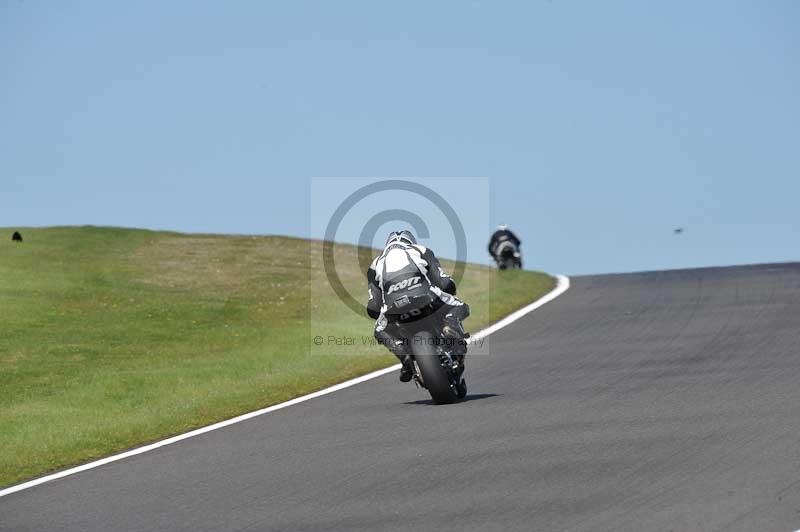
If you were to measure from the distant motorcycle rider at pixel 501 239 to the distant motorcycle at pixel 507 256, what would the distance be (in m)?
0.04

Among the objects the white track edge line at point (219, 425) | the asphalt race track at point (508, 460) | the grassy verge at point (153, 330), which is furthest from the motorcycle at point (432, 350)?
the grassy verge at point (153, 330)

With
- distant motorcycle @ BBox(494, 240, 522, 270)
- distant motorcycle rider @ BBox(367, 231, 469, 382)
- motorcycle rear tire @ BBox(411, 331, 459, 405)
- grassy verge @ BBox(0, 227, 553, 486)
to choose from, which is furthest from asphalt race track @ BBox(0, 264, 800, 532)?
distant motorcycle @ BBox(494, 240, 522, 270)

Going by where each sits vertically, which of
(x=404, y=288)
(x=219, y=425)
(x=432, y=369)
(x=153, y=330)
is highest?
(x=404, y=288)

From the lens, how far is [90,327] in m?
25.8

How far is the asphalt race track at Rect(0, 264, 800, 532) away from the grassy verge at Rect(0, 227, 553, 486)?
134cm

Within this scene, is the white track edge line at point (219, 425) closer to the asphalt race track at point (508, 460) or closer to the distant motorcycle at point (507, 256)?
the asphalt race track at point (508, 460)

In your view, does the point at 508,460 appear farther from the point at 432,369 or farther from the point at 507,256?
the point at 507,256

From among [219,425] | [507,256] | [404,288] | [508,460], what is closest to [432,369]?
[404,288]

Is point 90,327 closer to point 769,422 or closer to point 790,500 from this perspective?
point 769,422

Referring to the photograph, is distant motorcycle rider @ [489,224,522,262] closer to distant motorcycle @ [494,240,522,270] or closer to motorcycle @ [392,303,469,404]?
distant motorcycle @ [494,240,522,270]

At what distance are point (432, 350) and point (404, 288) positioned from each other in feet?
2.42

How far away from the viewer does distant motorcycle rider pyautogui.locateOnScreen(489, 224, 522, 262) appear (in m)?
39.2

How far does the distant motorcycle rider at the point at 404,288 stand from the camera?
1516 centimetres

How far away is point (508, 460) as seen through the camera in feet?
37.9
